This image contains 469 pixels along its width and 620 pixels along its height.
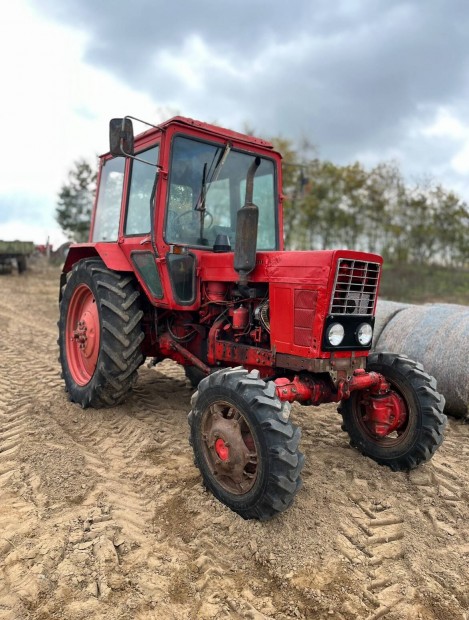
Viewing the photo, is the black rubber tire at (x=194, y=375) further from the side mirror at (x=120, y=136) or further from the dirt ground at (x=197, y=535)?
the side mirror at (x=120, y=136)

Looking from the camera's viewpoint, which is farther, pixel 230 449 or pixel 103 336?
pixel 103 336

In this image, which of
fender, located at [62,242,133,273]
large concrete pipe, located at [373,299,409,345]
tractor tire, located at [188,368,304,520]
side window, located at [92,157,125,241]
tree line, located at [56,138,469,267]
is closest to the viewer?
tractor tire, located at [188,368,304,520]

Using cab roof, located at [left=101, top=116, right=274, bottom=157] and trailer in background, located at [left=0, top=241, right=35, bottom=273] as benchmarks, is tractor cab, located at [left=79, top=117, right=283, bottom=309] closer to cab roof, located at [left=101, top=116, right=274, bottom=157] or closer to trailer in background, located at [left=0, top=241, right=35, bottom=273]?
cab roof, located at [left=101, top=116, right=274, bottom=157]

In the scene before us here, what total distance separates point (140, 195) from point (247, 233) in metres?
1.51

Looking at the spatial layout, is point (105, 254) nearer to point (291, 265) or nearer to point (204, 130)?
point (204, 130)

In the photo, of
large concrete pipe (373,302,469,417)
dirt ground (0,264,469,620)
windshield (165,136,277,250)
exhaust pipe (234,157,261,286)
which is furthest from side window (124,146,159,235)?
large concrete pipe (373,302,469,417)

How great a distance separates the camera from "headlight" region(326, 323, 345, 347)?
3.32m

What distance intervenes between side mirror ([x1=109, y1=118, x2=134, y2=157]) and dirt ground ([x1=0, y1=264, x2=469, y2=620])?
2.27 m

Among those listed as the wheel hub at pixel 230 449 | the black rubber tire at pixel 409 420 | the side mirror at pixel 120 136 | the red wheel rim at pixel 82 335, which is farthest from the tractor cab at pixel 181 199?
the black rubber tire at pixel 409 420

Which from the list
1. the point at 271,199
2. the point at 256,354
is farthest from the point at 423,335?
the point at 256,354

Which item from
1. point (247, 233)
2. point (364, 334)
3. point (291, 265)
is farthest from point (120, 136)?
point (364, 334)

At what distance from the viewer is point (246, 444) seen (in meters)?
3.02

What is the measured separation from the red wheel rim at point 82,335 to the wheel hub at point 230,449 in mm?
2006

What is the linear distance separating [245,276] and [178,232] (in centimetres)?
86
